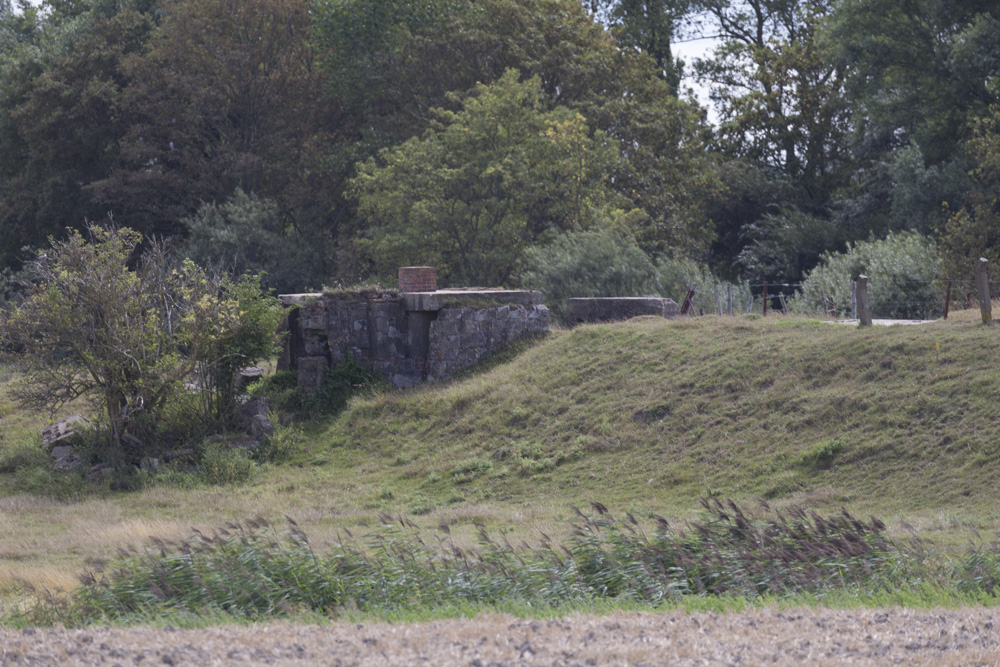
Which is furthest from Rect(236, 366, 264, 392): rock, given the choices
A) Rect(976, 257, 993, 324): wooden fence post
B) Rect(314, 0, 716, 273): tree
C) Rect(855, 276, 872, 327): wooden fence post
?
Rect(976, 257, 993, 324): wooden fence post

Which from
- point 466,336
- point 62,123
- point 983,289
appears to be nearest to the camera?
point 983,289

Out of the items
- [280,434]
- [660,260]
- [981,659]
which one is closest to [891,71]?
[660,260]

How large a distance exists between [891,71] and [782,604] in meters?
24.5

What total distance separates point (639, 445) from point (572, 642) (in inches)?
392

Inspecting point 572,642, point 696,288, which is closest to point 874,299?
point 696,288

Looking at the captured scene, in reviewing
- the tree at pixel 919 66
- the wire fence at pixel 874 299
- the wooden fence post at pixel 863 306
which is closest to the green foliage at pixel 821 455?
the wooden fence post at pixel 863 306

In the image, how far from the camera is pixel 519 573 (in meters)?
8.59

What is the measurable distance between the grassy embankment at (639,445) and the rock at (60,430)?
0.91 metres

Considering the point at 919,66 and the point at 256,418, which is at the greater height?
the point at 919,66

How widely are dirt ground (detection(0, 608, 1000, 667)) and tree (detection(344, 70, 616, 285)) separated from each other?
22820 mm

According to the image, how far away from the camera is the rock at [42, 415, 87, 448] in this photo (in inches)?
742

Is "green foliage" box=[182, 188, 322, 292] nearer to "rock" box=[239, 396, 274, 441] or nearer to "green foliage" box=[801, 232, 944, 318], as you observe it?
"rock" box=[239, 396, 274, 441]

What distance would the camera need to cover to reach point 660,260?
1099 inches

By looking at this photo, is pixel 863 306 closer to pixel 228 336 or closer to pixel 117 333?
pixel 228 336
